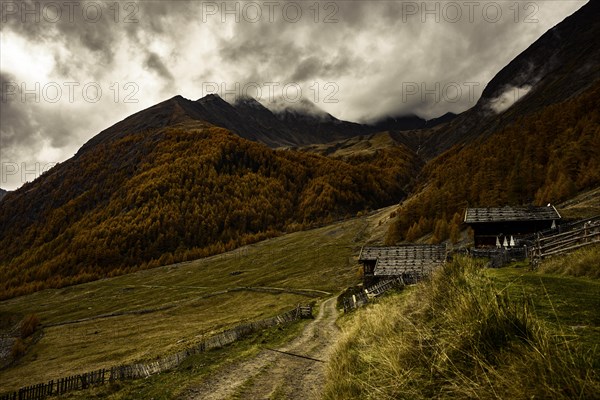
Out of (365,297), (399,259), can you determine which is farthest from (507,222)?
(365,297)

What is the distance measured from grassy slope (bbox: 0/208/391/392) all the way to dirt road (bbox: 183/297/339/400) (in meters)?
17.2

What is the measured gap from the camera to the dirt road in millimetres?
14430

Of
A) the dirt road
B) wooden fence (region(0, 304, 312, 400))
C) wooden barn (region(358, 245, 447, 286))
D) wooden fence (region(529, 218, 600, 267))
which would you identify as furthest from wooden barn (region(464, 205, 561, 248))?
the dirt road

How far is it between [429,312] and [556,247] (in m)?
18.3

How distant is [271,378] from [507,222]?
51942 mm

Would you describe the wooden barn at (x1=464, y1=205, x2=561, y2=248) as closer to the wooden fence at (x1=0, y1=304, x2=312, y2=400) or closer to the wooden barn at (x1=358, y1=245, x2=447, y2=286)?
the wooden barn at (x1=358, y1=245, x2=447, y2=286)

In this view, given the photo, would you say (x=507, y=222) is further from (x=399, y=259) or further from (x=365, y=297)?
(x=365, y=297)

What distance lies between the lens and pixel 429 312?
9.95 m

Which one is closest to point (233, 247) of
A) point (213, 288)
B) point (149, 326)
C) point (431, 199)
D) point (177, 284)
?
point (177, 284)

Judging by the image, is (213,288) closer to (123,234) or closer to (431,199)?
(431,199)

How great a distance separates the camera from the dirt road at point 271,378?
14430 millimetres

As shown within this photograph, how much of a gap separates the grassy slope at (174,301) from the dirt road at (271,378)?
17170 millimetres

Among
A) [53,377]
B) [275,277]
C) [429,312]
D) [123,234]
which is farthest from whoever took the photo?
[123,234]

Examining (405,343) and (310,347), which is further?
(310,347)
